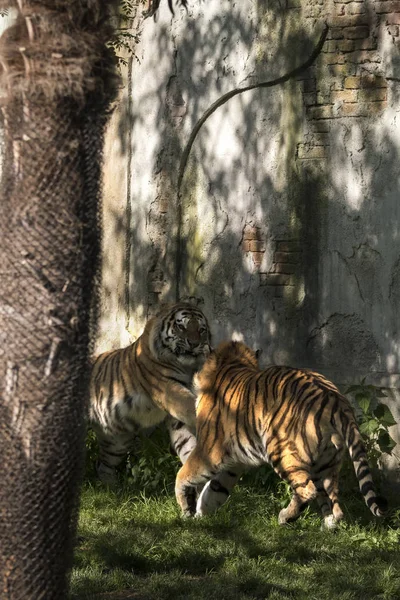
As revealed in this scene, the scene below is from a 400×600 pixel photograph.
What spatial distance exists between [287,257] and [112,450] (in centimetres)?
189

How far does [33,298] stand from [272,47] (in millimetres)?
4751

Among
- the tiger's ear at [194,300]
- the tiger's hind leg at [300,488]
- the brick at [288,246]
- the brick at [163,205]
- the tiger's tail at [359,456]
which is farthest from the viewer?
the brick at [163,205]

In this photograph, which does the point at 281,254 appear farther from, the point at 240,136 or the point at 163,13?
the point at 163,13

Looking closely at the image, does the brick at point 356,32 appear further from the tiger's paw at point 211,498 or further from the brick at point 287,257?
the tiger's paw at point 211,498

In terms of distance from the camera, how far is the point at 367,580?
5980 millimetres

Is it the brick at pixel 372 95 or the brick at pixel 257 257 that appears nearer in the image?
the brick at pixel 372 95

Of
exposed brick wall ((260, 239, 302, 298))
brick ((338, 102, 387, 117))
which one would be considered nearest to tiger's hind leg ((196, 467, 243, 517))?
exposed brick wall ((260, 239, 302, 298))

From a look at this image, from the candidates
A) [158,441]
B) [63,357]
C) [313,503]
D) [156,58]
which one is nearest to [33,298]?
[63,357]

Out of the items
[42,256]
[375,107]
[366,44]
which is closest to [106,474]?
[375,107]

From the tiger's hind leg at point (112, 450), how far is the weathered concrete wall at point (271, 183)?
1036mm

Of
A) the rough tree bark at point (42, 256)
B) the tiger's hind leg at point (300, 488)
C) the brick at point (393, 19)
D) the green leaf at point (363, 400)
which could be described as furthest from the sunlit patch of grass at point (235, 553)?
the brick at point (393, 19)

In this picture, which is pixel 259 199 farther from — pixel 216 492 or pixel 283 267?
pixel 216 492

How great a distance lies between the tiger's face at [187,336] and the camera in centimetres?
812

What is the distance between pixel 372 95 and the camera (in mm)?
8023
